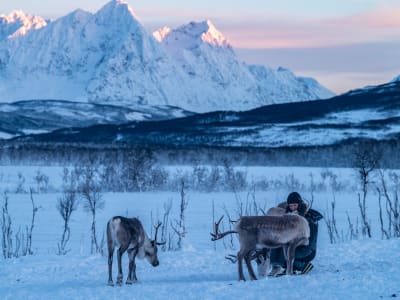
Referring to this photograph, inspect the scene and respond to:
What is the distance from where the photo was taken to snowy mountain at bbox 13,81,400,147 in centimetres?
12769

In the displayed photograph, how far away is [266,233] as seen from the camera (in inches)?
433

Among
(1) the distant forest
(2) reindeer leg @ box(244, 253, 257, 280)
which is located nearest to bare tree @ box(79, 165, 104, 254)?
(2) reindeer leg @ box(244, 253, 257, 280)

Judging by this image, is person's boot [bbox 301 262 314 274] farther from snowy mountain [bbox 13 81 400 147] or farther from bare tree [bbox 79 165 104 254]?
snowy mountain [bbox 13 81 400 147]

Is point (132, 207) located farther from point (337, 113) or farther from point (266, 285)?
point (337, 113)

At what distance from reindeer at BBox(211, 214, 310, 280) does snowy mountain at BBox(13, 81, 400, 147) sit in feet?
332

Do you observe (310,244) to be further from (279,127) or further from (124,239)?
(279,127)

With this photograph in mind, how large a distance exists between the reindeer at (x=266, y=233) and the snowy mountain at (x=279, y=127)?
101 m

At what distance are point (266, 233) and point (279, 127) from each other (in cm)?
14146

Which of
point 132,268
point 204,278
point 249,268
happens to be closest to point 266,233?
point 249,268

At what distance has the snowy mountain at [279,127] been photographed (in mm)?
127688

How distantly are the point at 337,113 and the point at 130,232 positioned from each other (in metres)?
164

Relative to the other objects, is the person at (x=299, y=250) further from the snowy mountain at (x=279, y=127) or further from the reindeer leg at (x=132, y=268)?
the snowy mountain at (x=279, y=127)

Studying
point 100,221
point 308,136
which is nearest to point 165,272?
point 100,221

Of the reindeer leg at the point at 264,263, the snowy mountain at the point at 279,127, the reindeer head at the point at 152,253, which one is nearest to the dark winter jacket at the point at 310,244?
the reindeer leg at the point at 264,263
